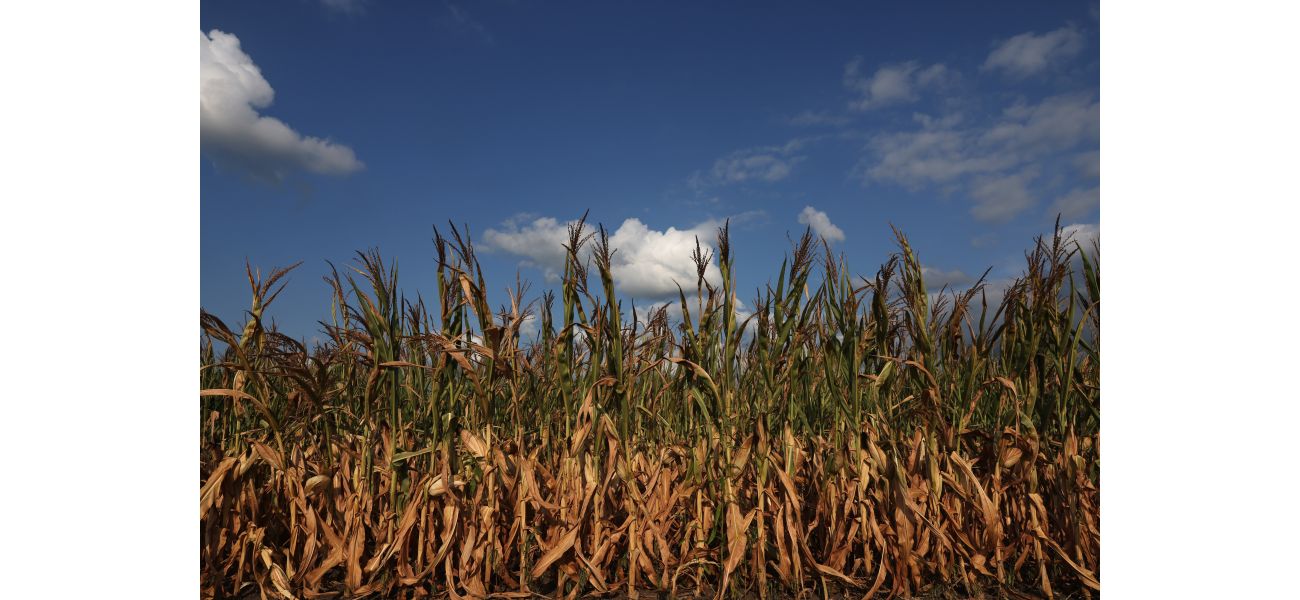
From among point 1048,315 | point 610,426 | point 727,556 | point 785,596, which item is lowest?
point 785,596

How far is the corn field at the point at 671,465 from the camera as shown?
7.45 feet

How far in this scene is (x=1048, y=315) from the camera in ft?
8.26

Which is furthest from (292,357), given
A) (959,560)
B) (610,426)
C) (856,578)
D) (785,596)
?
(959,560)

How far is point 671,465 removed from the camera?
2.65 meters

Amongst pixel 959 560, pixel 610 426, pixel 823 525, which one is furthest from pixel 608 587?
pixel 959 560

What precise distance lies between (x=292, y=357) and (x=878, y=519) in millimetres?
2408

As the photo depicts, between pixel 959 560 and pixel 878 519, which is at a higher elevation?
pixel 878 519

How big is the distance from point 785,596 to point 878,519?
20.4 inches

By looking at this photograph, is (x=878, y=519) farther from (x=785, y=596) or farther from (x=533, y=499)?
(x=533, y=499)

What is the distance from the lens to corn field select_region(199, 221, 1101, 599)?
7.45 ft
